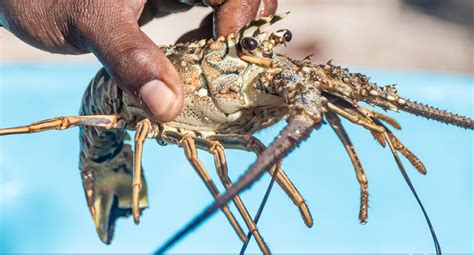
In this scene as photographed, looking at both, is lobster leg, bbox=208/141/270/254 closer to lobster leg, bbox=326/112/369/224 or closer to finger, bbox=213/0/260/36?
lobster leg, bbox=326/112/369/224

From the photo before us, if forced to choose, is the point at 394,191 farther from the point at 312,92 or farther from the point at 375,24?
the point at 375,24

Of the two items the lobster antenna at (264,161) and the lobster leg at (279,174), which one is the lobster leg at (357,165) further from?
the lobster antenna at (264,161)

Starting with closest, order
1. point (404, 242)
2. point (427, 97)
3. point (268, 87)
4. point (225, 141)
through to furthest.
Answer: point (268, 87) → point (225, 141) → point (404, 242) → point (427, 97)

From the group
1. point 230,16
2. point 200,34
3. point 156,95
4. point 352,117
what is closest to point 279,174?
point 352,117

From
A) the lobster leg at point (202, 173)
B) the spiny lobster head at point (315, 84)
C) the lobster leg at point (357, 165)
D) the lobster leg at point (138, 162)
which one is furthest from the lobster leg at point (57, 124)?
the lobster leg at point (357, 165)

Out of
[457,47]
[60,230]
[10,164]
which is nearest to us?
[60,230]

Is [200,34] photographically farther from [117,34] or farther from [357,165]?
[357,165]

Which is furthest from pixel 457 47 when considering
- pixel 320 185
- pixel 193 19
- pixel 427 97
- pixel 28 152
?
pixel 28 152

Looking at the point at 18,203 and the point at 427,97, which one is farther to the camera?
the point at 427,97
